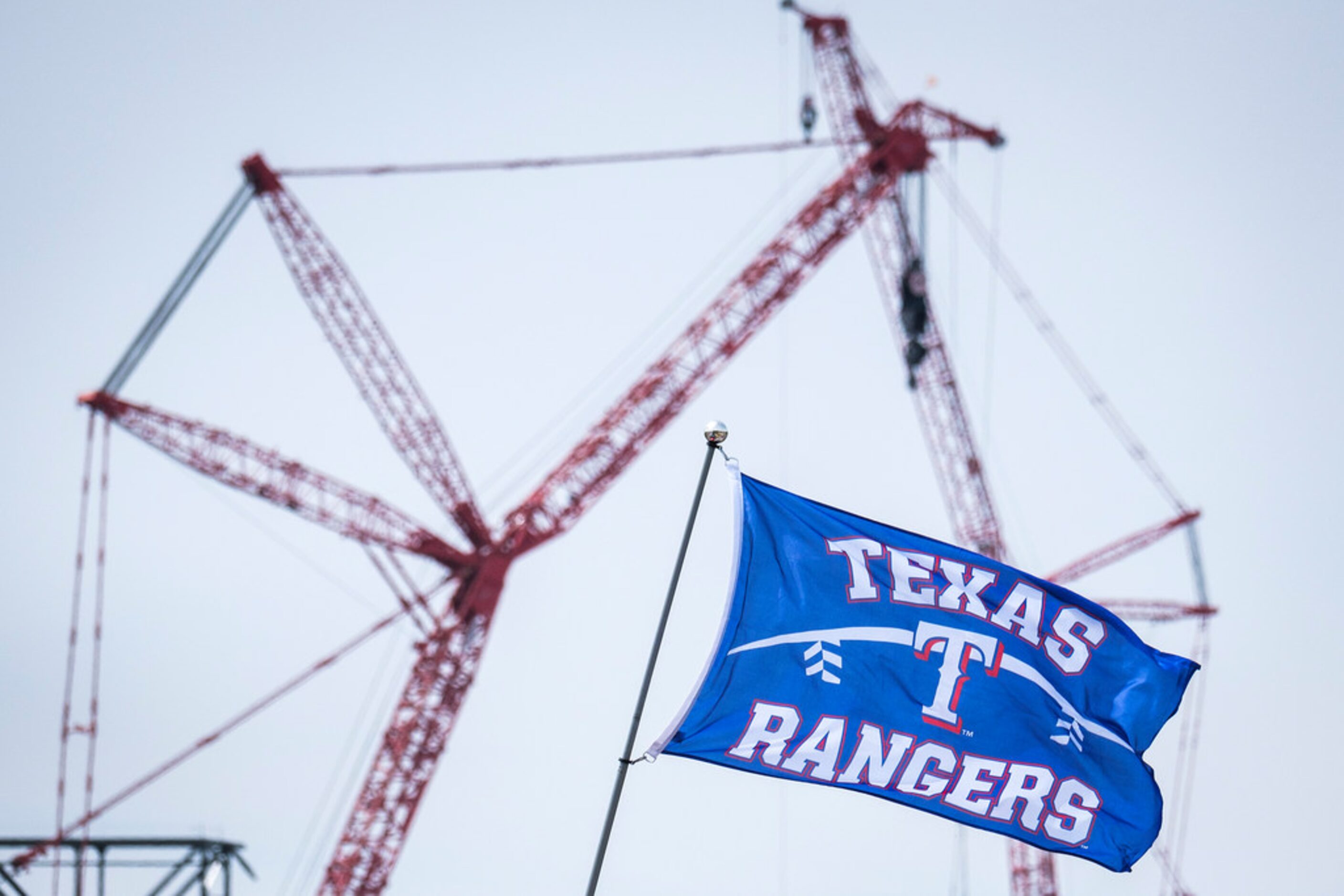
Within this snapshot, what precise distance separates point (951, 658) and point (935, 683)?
0.30m

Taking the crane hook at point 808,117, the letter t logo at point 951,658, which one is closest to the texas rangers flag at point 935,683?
the letter t logo at point 951,658

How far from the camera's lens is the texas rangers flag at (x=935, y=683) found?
13.0 m

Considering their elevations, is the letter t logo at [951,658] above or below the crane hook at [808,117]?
below

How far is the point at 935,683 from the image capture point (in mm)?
13797

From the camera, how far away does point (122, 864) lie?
963 inches

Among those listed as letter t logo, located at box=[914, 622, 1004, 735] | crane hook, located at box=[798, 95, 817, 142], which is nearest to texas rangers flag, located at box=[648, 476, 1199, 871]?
letter t logo, located at box=[914, 622, 1004, 735]

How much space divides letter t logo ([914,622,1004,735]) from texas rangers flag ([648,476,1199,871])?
0.05 ft

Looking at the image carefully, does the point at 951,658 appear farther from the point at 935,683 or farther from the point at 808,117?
the point at 808,117

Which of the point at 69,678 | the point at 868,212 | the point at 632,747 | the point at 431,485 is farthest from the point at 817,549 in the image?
the point at 868,212

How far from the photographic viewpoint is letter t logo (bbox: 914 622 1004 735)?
13695 millimetres

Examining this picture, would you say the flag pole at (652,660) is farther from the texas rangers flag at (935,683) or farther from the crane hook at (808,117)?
the crane hook at (808,117)

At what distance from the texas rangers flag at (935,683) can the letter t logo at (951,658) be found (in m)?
0.01

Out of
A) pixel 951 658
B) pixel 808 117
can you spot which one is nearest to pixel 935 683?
pixel 951 658

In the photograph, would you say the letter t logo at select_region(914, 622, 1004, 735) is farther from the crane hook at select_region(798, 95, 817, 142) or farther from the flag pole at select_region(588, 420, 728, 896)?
the crane hook at select_region(798, 95, 817, 142)
